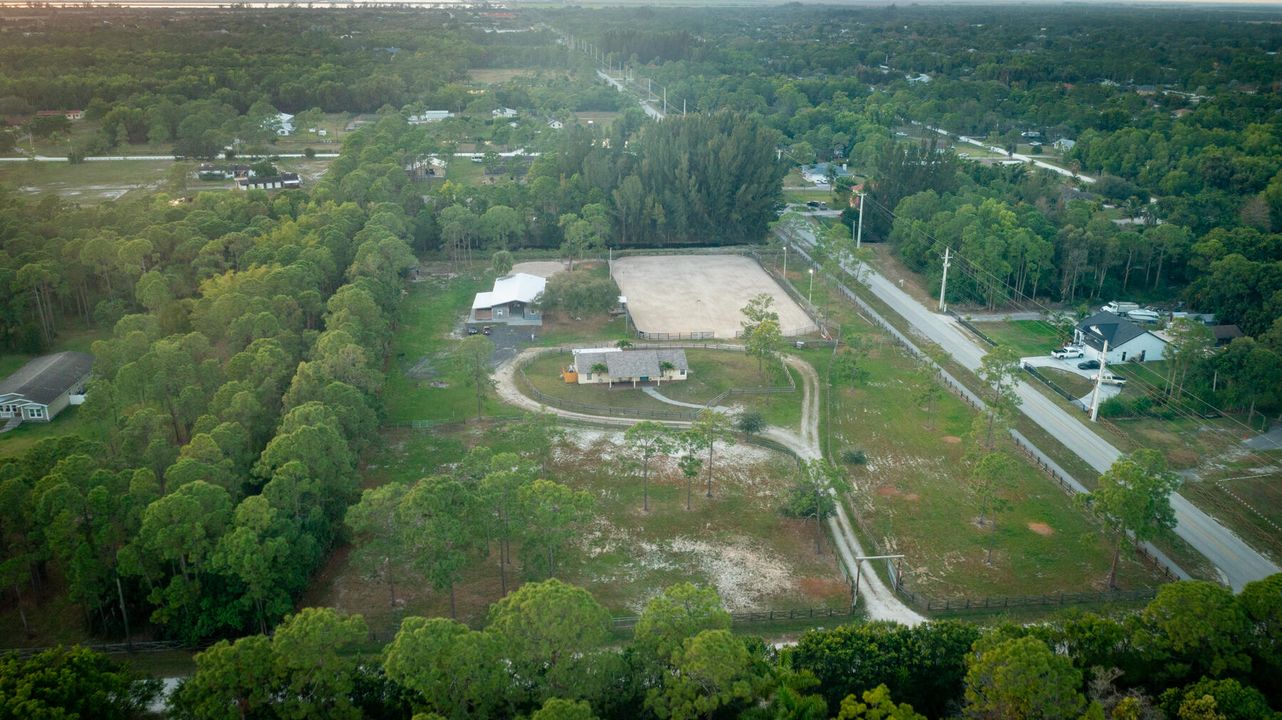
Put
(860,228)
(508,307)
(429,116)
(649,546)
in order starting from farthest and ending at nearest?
(429,116)
(860,228)
(508,307)
(649,546)

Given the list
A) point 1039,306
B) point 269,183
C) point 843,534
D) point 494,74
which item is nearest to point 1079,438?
point 843,534

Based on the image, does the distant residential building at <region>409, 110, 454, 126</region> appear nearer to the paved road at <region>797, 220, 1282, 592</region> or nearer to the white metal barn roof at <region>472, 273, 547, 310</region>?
the white metal barn roof at <region>472, 273, 547, 310</region>

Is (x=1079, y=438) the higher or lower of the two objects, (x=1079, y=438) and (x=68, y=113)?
the lower

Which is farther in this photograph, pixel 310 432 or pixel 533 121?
pixel 533 121

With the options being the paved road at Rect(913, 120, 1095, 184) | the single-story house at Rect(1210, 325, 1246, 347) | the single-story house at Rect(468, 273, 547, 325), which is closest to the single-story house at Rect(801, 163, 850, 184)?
the paved road at Rect(913, 120, 1095, 184)

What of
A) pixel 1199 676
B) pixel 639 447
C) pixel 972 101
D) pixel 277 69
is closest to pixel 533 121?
pixel 277 69

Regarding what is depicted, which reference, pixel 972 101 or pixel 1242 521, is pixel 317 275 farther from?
pixel 972 101

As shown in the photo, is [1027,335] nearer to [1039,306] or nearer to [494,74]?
[1039,306]
